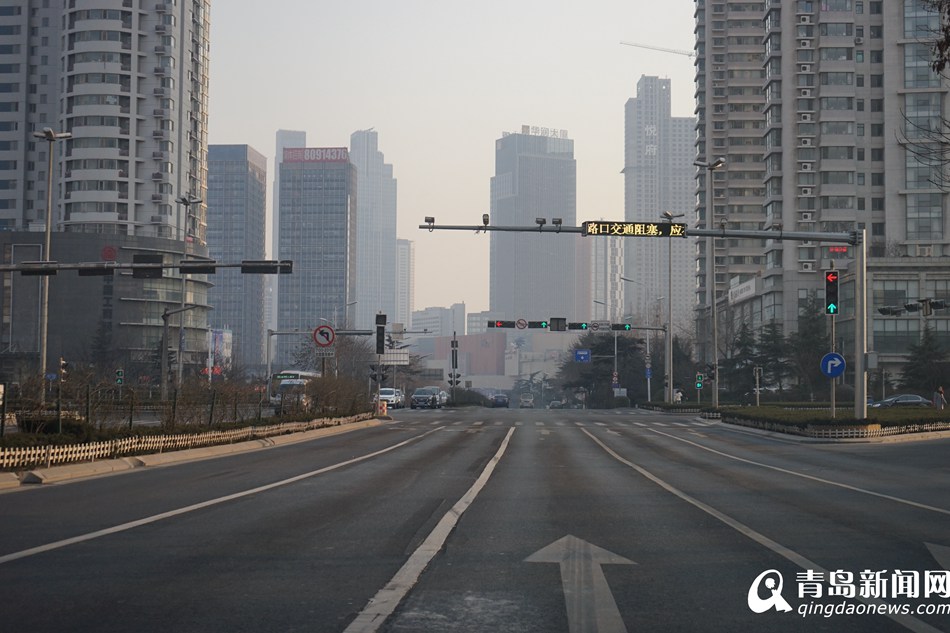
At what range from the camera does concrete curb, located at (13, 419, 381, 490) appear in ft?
53.5

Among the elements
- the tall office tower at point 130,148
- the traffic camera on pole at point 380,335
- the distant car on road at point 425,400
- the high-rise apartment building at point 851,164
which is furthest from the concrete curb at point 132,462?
the tall office tower at point 130,148

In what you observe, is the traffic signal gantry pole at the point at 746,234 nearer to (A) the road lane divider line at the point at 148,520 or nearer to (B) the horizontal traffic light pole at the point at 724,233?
(B) the horizontal traffic light pole at the point at 724,233

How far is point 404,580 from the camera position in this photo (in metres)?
7.88

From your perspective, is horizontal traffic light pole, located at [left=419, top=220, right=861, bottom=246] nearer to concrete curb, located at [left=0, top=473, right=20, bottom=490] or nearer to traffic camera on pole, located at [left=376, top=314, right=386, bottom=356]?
traffic camera on pole, located at [left=376, top=314, right=386, bottom=356]

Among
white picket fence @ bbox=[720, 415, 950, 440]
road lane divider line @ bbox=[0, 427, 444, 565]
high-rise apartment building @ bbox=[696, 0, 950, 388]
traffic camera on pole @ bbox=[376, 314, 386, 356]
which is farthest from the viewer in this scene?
high-rise apartment building @ bbox=[696, 0, 950, 388]

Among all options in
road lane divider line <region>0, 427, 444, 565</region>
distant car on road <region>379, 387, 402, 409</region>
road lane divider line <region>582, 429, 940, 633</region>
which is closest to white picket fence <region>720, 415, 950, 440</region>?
road lane divider line <region>582, 429, 940, 633</region>

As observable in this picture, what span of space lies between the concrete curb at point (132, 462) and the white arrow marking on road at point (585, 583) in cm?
1032

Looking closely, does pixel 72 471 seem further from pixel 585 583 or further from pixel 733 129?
pixel 733 129

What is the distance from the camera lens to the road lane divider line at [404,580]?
254 inches

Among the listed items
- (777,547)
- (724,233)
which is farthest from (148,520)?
(724,233)

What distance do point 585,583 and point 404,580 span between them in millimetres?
1504

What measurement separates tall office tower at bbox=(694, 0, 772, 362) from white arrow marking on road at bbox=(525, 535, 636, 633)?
130000 mm

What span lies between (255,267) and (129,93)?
85601 mm

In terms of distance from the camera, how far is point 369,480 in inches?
667
